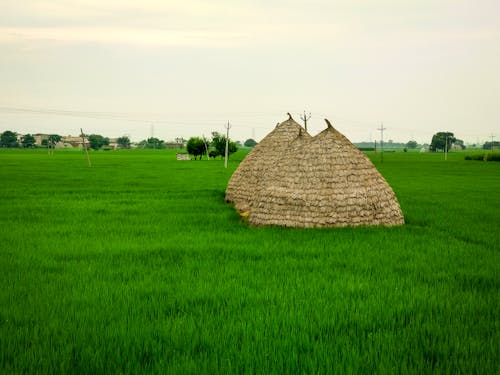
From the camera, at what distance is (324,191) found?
10727mm

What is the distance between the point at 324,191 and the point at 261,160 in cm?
422

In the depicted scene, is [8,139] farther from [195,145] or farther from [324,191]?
[324,191]

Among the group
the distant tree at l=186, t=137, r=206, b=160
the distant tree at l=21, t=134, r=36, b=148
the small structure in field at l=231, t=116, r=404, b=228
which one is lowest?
the small structure in field at l=231, t=116, r=404, b=228

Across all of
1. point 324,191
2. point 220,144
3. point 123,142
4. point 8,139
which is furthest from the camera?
point 123,142

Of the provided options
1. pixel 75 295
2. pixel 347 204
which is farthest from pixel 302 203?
pixel 75 295

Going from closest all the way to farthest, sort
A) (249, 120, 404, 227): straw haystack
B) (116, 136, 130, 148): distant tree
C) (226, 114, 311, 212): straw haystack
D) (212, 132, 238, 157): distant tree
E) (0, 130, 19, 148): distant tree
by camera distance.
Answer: (249, 120, 404, 227): straw haystack, (226, 114, 311, 212): straw haystack, (212, 132, 238, 157): distant tree, (0, 130, 19, 148): distant tree, (116, 136, 130, 148): distant tree

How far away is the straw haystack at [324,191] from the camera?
1074 centimetres

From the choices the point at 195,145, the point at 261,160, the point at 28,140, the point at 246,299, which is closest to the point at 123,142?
the point at 28,140

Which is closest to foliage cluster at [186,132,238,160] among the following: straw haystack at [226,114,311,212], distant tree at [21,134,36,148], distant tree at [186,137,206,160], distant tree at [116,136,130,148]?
distant tree at [186,137,206,160]

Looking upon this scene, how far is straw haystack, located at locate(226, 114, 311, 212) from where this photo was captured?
1435 cm

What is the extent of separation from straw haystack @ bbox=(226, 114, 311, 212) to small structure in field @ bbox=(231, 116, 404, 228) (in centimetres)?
265

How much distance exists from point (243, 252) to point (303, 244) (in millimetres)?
1342

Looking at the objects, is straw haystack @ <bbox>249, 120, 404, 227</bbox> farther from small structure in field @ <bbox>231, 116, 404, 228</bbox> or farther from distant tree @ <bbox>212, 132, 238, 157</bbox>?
distant tree @ <bbox>212, 132, 238, 157</bbox>

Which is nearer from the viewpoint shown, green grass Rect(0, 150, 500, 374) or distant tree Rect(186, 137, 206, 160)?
green grass Rect(0, 150, 500, 374)
